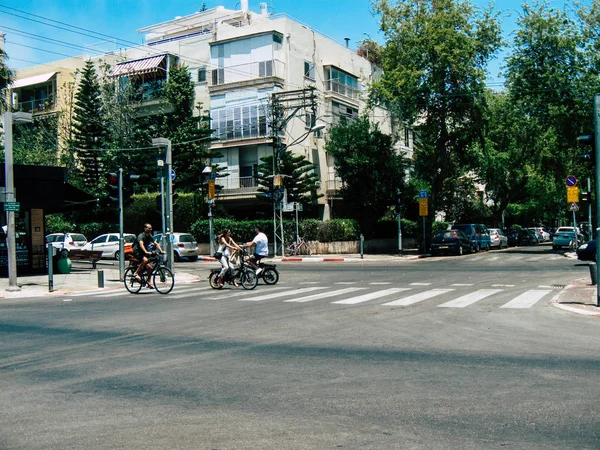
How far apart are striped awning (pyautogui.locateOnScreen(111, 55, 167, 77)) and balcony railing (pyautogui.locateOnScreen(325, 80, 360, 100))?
12.5 metres

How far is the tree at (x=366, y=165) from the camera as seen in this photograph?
1640 inches

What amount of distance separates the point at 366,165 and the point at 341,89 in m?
9.48

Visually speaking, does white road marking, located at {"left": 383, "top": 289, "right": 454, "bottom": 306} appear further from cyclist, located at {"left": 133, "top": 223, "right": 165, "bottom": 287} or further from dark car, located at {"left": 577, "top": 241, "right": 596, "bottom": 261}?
dark car, located at {"left": 577, "top": 241, "right": 596, "bottom": 261}

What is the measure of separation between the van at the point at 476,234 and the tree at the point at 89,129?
89.4ft

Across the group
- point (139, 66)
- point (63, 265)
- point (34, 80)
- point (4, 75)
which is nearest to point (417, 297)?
point (63, 265)

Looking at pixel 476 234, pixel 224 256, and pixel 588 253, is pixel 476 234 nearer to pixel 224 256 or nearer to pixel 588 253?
pixel 588 253

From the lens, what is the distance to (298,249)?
39.7 metres

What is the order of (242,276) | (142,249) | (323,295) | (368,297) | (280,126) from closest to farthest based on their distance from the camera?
(368,297) < (323,295) < (142,249) < (242,276) < (280,126)

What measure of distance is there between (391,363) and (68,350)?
15.3 ft

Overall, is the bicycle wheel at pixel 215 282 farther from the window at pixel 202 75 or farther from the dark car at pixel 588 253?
the window at pixel 202 75

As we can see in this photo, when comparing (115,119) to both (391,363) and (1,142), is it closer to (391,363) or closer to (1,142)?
(1,142)

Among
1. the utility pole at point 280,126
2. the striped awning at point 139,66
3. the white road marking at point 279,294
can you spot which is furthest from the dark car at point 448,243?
the striped awning at point 139,66

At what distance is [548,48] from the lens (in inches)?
1481

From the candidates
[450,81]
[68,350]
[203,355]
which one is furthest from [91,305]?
[450,81]
